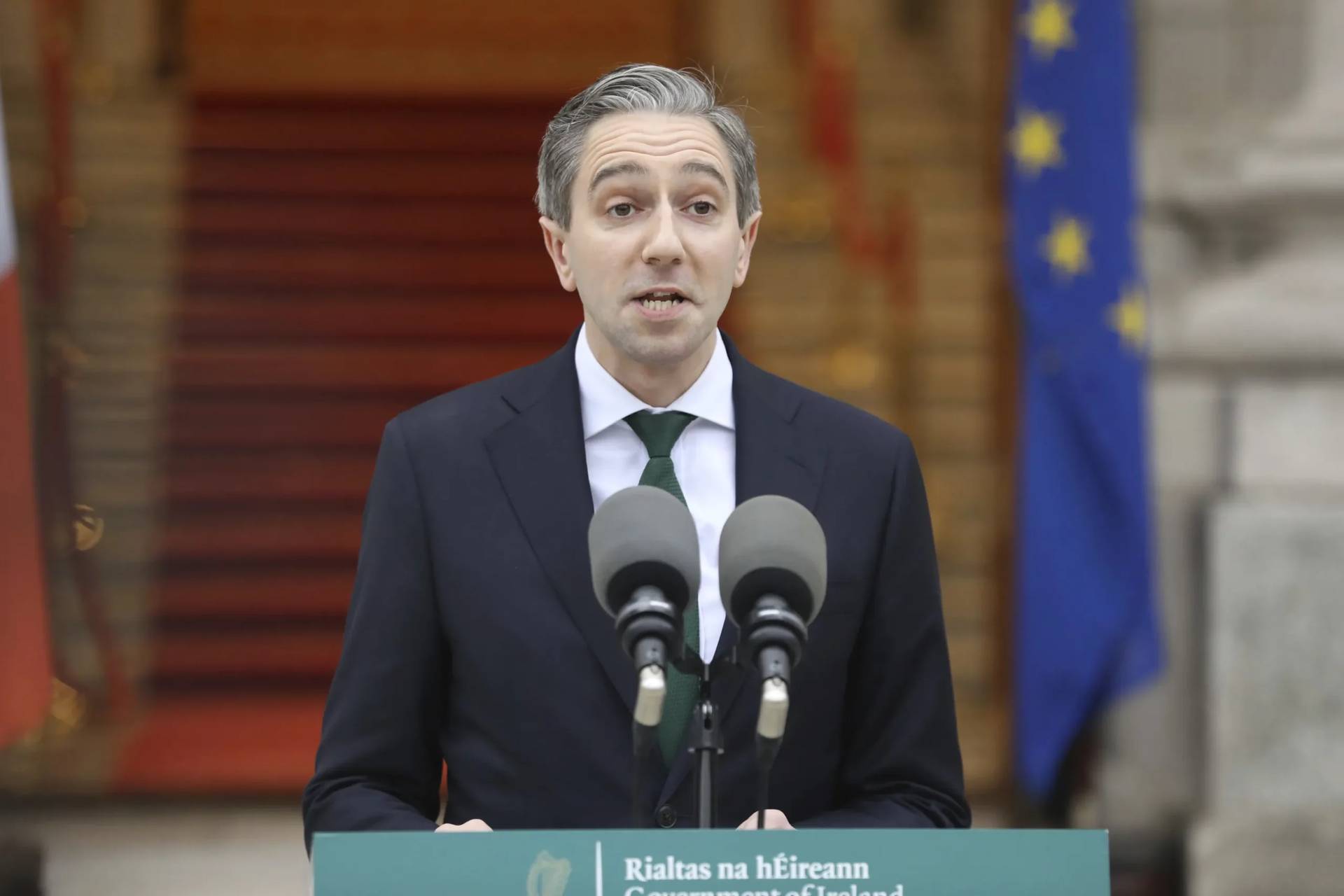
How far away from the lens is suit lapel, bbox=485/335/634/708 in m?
2.16

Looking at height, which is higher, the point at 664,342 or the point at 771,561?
the point at 664,342

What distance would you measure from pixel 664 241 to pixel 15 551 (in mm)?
2950

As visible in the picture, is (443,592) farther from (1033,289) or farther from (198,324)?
(198,324)

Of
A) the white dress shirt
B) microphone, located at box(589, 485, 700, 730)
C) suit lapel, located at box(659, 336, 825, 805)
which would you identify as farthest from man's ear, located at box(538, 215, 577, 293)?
microphone, located at box(589, 485, 700, 730)

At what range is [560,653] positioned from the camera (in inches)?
84.9

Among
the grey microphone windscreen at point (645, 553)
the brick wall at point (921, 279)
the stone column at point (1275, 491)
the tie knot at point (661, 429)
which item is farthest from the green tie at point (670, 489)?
the brick wall at point (921, 279)

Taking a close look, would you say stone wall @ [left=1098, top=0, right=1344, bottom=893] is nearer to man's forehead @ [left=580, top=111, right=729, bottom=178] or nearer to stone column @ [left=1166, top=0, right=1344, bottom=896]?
stone column @ [left=1166, top=0, right=1344, bottom=896]

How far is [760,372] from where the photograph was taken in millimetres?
2395

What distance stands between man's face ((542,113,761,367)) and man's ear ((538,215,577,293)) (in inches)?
2.2

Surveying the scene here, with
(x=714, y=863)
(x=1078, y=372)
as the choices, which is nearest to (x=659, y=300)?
(x=714, y=863)

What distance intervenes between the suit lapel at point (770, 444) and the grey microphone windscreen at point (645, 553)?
0.52m

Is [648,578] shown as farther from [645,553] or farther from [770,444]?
[770,444]

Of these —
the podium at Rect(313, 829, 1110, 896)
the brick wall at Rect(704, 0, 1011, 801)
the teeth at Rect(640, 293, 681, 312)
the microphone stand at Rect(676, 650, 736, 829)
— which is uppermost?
the brick wall at Rect(704, 0, 1011, 801)

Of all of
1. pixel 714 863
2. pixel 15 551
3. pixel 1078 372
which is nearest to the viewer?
pixel 714 863
